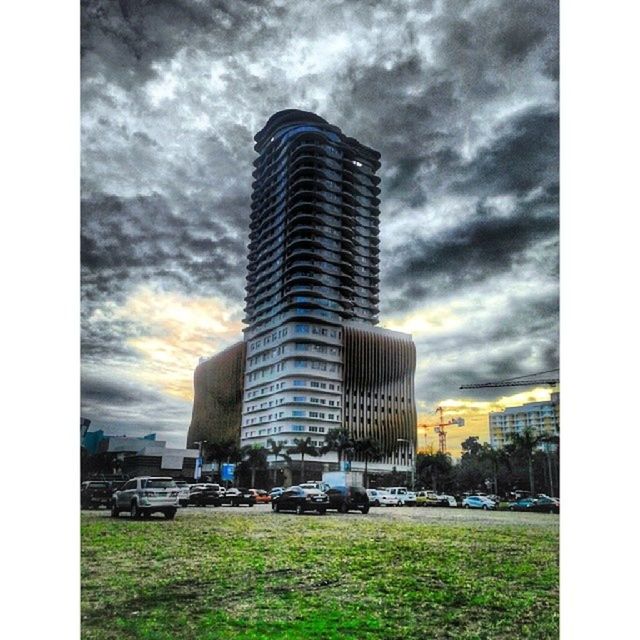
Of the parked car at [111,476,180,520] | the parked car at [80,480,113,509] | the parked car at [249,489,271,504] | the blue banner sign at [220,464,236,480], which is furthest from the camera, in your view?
the blue banner sign at [220,464,236,480]

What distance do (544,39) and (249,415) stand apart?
3.96 m

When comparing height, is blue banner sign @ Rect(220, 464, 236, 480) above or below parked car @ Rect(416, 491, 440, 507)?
above

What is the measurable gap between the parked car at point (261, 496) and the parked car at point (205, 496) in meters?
0.30

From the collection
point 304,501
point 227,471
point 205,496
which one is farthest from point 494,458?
point 205,496

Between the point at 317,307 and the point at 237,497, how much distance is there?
1729 millimetres

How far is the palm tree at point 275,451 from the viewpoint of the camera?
261 inches

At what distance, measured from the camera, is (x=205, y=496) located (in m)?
6.54

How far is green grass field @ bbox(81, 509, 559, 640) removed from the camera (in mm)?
5000

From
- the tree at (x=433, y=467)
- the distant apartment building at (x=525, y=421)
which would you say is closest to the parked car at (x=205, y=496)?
the tree at (x=433, y=467)

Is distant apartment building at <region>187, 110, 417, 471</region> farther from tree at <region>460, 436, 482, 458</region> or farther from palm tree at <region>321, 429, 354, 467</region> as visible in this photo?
tree at <region>460, 436, 482, 458</region>

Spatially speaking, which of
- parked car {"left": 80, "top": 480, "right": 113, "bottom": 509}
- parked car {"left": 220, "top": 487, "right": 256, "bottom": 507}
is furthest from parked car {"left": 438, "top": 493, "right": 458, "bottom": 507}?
parked car {"left": 80, "top": 480, "right": 113, "bottom": 509}

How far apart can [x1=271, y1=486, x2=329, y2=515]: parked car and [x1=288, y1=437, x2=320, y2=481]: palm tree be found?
162mm

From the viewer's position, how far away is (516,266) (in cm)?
606
